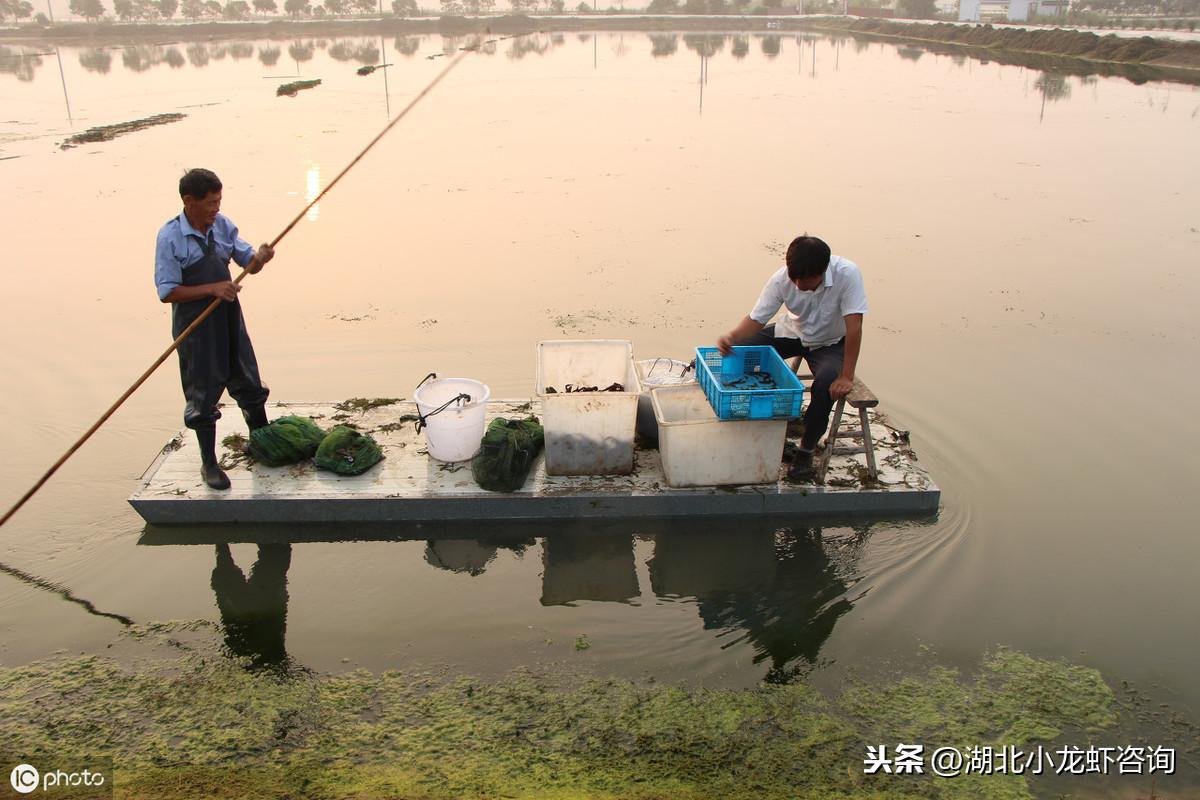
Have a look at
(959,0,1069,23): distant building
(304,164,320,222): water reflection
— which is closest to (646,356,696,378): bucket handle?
(304,164,320,222): water reflection

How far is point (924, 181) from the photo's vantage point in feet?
39.5

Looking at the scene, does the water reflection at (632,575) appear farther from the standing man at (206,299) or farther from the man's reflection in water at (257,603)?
the standing man at (206,299)

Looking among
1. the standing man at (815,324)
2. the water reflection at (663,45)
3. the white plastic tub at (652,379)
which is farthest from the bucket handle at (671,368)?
the water reflection at (663,45)

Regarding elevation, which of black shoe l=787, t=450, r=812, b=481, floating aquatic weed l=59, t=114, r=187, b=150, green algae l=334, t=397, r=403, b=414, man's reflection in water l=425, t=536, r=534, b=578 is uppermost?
floating aquatic weed l=59, t=114, r=187, b=150

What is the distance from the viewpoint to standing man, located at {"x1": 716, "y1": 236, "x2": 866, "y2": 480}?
416cm

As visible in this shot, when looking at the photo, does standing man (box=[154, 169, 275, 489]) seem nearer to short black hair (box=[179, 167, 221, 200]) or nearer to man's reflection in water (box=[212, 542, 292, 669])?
short black hair (box=[179, 167, 221, 200])

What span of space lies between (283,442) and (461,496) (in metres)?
1.09

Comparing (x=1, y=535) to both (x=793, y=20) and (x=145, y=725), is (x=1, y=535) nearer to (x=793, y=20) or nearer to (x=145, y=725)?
(x=145, y=725)

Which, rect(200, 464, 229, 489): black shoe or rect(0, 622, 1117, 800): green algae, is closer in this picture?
rect(0, 622, 1117, 800): green algae

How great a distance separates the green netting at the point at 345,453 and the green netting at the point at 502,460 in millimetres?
624

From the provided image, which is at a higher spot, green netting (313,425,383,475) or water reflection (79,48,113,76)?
water reflection (79,48,113,76)

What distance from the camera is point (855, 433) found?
468 centimetres

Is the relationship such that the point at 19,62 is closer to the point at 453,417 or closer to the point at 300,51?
the point at 300,51

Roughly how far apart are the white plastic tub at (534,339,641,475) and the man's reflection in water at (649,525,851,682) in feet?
1.83
